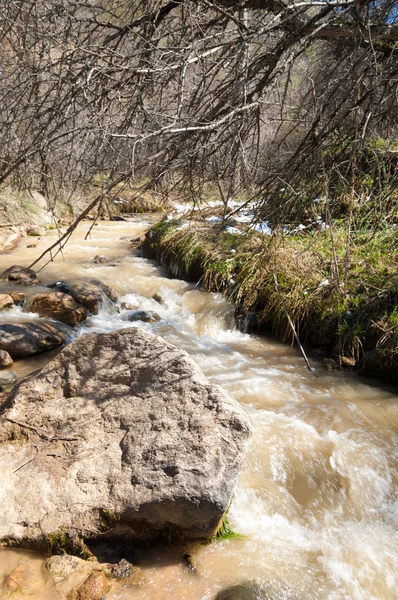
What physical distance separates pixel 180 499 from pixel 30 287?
16.1ft

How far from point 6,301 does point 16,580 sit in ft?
13.4

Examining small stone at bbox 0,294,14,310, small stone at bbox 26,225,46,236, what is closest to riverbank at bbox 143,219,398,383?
small stone at bbox 0,294,14,310

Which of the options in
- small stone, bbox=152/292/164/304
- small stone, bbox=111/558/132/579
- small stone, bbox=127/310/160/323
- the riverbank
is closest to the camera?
small stone, bbox=111/558/132/579

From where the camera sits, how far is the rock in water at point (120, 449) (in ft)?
6.36

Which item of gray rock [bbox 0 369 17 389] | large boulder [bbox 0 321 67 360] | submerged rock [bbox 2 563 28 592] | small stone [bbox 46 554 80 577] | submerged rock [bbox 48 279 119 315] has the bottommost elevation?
gray rock [bbox 0 369 17 389]

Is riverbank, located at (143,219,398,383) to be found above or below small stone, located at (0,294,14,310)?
above

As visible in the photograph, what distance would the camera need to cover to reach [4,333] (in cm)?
432

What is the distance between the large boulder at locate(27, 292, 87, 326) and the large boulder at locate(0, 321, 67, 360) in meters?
0.30

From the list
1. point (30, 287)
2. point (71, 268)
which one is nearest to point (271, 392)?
point (30, 287)

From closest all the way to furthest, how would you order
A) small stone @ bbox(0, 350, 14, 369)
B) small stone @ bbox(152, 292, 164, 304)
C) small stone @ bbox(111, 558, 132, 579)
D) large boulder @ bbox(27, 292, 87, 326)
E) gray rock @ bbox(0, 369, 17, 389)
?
1. small stone @ bbox(111, 558, 132, 579)
2. gray rock @ bbox(0, 369, 17, 389)
3. small stone @ bbox(0, 350, 14, 369)
4. large boulder @ bbox(27, 292, 87, 326)
5. small stone @ bbox(152, 292, 164, 304)

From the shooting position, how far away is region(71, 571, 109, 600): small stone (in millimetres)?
1743

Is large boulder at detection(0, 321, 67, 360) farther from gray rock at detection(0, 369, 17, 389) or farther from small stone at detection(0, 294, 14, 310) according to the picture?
small stone at detection(0, 294, 14, 310)

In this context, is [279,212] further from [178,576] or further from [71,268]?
[71,268]

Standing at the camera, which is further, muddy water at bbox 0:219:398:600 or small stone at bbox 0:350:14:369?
small stone at bbox 0:350:14:369
